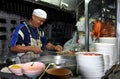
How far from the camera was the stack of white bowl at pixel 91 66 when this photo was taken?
1581mm

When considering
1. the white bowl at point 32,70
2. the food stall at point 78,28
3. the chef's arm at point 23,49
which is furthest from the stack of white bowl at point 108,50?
the white bowl at point 32,70

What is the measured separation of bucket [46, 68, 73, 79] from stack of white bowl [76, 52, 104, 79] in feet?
0.75

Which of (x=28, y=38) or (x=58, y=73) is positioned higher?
(x=28, y=38)

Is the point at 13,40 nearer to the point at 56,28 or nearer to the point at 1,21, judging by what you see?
the point at 1,21

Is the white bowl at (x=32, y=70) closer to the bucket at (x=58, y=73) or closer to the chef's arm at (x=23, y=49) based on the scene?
the bucket at (x=58, y=73)

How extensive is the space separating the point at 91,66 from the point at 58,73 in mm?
314

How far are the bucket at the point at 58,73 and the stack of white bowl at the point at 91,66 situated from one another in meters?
0.23

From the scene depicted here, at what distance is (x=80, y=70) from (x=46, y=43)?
1.59 meters

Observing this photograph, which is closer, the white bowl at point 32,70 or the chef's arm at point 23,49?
the white bowl at point 32,70

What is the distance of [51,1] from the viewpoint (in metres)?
3.37

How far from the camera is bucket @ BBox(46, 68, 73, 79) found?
51.2 inches

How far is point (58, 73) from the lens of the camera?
1.35 metres

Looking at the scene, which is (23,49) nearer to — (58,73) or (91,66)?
(91,66)

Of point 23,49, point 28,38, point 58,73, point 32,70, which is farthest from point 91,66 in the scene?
point 28,38
